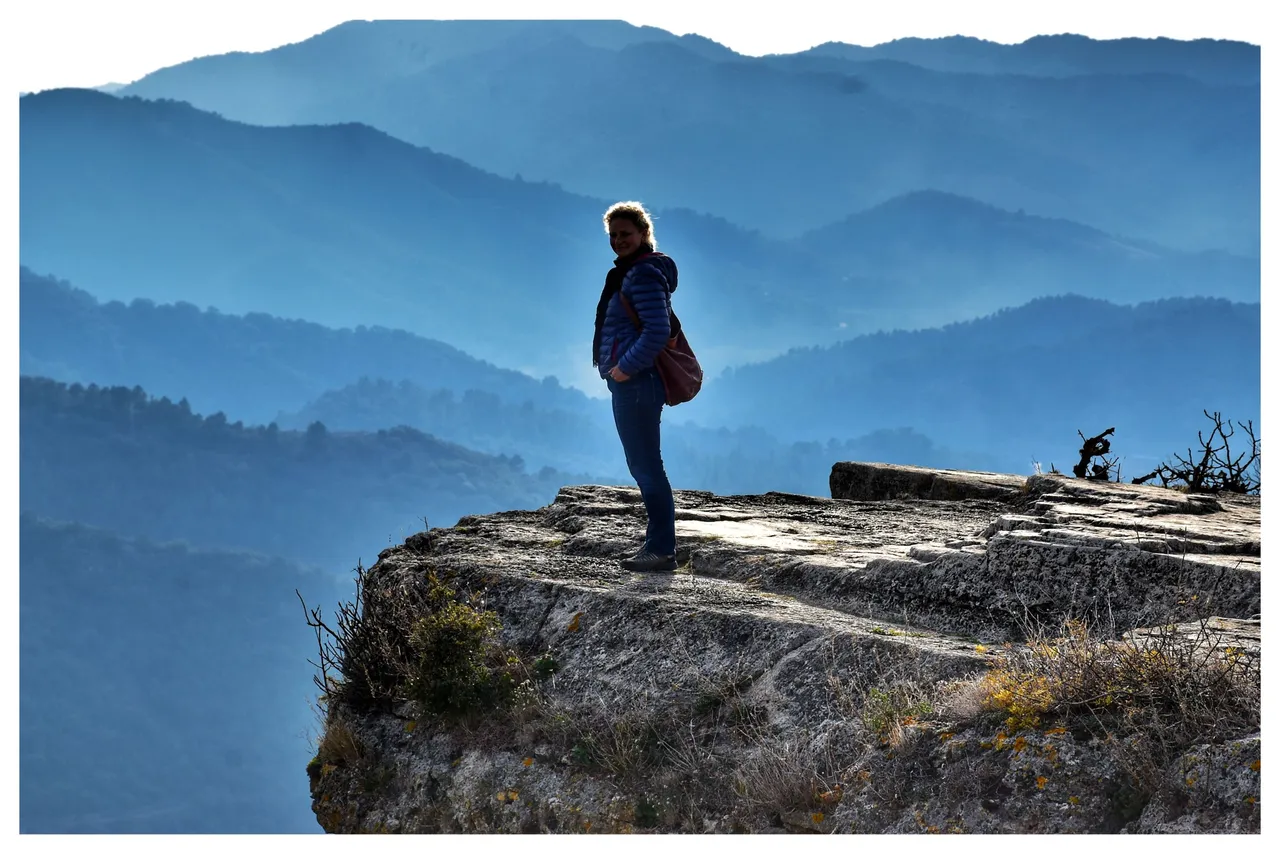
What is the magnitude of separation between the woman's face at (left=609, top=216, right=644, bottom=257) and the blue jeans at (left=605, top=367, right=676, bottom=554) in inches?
31.8

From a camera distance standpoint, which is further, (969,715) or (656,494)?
(656,494)

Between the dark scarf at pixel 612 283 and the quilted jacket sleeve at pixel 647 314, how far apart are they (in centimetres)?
16

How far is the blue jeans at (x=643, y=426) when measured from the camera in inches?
289

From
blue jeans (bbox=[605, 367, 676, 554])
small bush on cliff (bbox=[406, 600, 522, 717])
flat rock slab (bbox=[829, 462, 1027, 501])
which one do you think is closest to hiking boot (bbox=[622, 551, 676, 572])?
blue jeans (bbox=[605, 367, 676, 554])

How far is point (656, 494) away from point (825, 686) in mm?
2232

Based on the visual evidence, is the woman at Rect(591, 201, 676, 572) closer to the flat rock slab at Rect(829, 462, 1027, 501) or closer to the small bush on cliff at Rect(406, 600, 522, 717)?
the small bush on cliff at Rect(406, 600, 522, 717)

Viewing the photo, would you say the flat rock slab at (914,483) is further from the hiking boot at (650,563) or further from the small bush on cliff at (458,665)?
the small bush on cliff at (458,665)

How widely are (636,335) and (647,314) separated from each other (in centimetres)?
22

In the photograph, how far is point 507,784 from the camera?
6129 millimetres

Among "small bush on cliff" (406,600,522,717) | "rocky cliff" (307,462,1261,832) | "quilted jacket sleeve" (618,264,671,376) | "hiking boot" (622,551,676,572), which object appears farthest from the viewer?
"hiking boot" (622,551,676,572)

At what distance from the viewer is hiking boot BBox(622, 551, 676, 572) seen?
25.5 feet

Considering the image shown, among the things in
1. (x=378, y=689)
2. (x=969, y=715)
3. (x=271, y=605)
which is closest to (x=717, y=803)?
(x=969, y=715)

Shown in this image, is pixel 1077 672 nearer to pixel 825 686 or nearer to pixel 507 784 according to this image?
pixel 825 686

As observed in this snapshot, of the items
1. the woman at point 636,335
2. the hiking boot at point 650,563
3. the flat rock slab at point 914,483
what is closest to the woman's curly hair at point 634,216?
the woman at point 636,335
